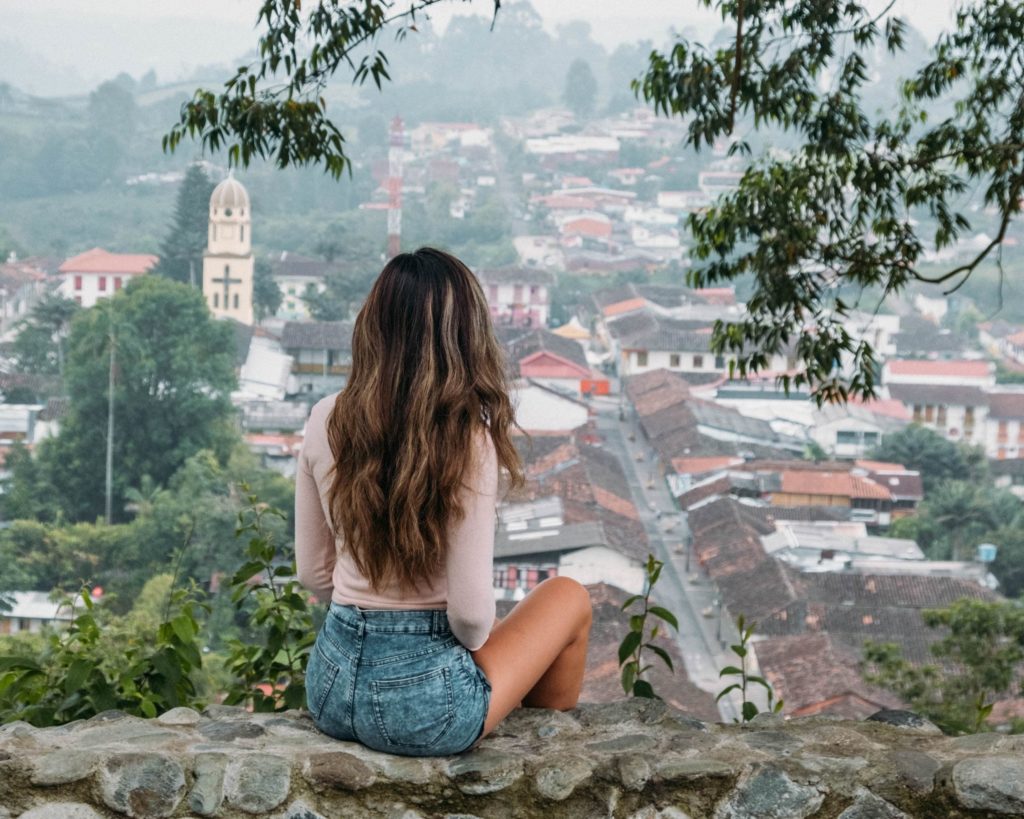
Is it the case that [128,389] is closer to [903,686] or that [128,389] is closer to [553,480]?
[553,480]

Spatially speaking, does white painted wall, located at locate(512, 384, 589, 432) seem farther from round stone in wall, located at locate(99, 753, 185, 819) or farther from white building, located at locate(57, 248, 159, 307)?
round stone in wall, located at locate(99, 753, 185, 819)

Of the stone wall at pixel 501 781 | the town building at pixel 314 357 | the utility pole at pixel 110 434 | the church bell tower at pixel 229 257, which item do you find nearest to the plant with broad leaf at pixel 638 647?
the stone wall at pixel 501 781

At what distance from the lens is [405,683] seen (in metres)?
1.55

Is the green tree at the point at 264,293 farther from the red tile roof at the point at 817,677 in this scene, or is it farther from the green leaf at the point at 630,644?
the green leaf at the point at 630,644

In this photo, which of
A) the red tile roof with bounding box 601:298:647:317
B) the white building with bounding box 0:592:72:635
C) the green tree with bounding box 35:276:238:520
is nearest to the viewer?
the white building with bounding box 0:592:72:635

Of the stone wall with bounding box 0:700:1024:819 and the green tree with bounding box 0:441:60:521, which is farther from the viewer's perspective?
the green tree with bounding box 0:441:60:521

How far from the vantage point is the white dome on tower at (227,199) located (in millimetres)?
26047

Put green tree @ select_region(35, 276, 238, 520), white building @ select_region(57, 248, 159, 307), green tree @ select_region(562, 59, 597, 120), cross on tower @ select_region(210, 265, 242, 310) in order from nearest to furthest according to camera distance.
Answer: green tree @ select_region(35, 276, 238, 520) → cross on tower @ select_region(210, 265, 242, 310) → white building @ select_region(57, 248, 159, 307) → green tree @ select_region(562, 59, 597, 120)

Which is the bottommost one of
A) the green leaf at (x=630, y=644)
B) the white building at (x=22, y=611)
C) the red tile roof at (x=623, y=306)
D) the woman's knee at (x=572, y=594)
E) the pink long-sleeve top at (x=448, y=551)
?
the white building at (x=22, y=611)

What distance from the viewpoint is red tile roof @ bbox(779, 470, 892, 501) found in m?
19.2

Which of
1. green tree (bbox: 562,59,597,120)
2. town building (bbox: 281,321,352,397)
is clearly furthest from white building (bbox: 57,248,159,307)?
green tree (bbox: 562,59,597,120)

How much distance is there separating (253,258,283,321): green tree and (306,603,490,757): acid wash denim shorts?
25056 mm

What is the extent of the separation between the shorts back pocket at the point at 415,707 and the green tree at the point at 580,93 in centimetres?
5491

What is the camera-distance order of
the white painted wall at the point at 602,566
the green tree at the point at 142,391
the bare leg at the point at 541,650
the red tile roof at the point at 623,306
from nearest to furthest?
the bare leg at the point at 541,650, the white painted wall at the point at 602,566, the green tree at the point at 142,391, the red tile roof at the point at 623,306
